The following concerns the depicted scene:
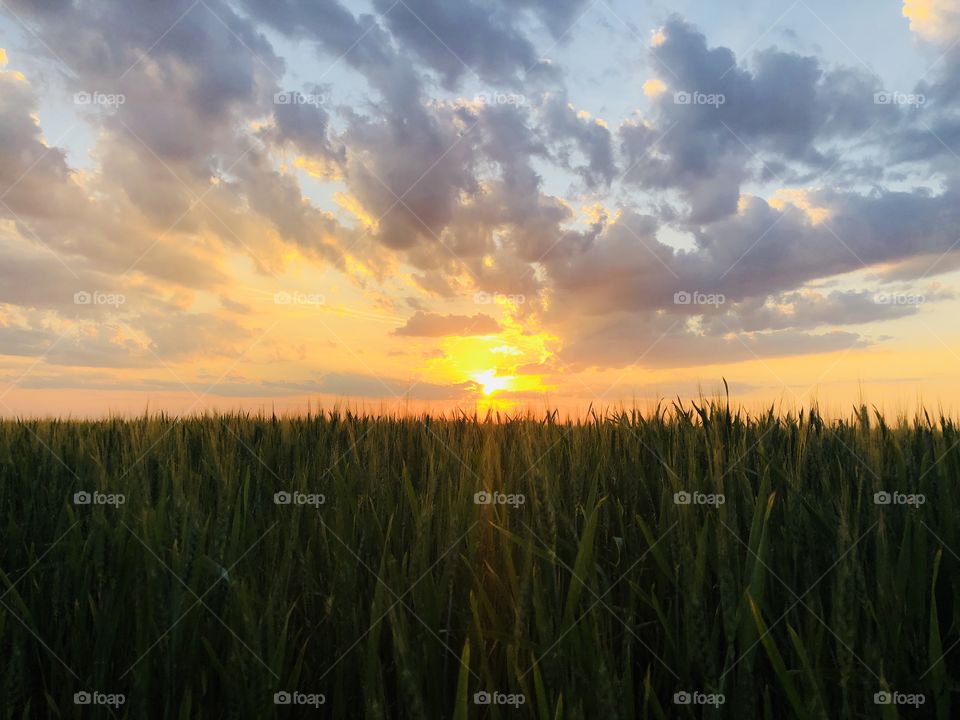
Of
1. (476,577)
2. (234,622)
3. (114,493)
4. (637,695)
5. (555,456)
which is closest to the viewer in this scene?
(234,622)

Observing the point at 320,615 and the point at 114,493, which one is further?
the point at 114,493

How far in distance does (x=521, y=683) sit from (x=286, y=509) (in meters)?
2.05

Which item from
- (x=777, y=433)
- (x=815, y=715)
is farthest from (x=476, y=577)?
(x=777, y=433)

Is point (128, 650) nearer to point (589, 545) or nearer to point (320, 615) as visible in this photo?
point (320, 615)

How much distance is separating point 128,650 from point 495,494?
4.80 ft

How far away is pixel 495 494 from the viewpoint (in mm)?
2893

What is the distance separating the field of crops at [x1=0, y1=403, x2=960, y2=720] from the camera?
176cm

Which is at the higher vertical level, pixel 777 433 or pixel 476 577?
pixel 777 433

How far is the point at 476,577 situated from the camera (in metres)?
2.32

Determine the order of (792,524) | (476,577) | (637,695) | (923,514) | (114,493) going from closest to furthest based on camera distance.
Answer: (637,695) < (476,577) < (792,524) < (923,514) < (114,493)

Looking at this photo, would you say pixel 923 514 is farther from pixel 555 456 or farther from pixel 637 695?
pixel 555 456

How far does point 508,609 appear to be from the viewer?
227 cm

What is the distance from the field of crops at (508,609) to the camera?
1762 millimetres

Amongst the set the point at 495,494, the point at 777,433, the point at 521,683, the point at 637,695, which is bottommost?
the point at 637,695
